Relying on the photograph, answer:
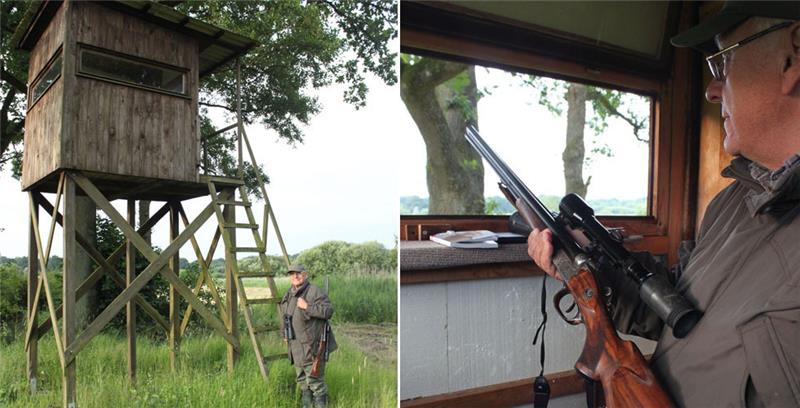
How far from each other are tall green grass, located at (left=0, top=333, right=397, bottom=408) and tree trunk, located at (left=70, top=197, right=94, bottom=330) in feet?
0.19

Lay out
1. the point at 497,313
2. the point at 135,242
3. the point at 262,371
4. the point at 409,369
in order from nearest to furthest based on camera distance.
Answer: the point at 135,242, the point at 262,371, the point at 409,369, the point at 497,313

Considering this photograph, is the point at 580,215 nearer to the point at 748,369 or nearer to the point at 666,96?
the point at 748,369

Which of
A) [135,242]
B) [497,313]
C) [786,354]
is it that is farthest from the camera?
[497,313]

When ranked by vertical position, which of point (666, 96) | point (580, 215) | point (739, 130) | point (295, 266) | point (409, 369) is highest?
point (666, 96)

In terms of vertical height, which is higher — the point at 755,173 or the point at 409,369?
the point at 755,173

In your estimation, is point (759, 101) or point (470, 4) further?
point (470, 4)

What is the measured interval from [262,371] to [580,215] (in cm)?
88

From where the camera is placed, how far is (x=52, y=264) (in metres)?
1.22

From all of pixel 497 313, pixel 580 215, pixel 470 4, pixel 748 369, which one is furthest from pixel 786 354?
pixel 470 4

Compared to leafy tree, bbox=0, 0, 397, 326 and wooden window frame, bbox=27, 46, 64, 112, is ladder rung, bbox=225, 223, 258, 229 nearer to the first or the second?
leafy tree, bbox=0, 0, 397, 326

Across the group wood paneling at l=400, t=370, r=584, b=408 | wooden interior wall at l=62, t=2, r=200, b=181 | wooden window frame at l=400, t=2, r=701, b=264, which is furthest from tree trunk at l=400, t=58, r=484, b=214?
wooden interior wall at l=62, t=2, r=200, b=181

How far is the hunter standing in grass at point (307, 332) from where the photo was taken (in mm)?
1462

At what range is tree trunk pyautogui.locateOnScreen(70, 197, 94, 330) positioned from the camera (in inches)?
48.1

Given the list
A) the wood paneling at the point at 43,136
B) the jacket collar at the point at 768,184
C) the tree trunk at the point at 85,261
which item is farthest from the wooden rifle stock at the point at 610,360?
the wood paneling at the point at 43,136
